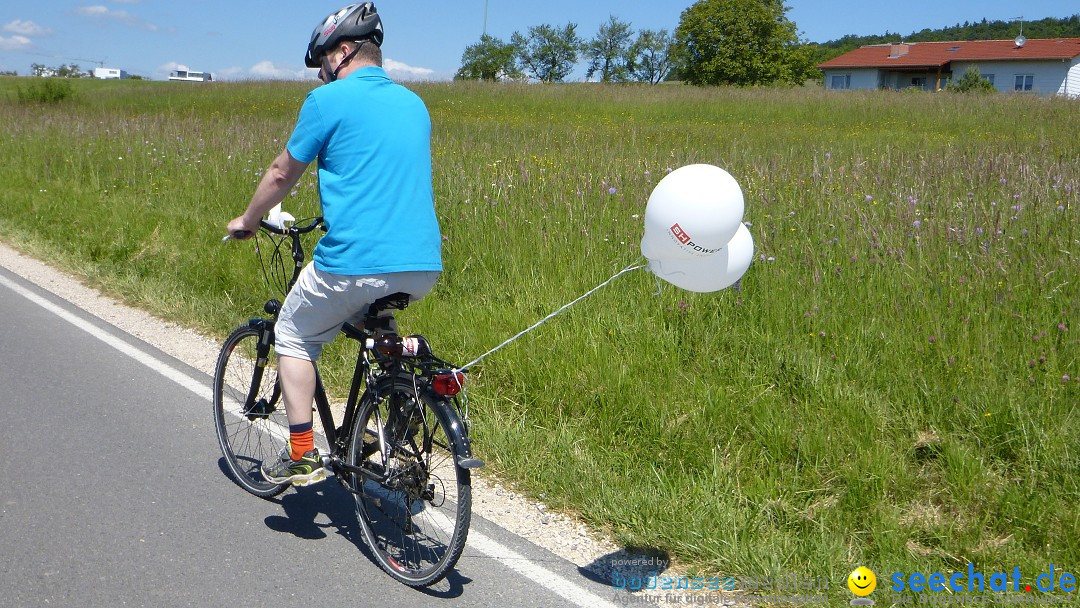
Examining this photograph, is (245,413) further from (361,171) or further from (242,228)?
(361,171)

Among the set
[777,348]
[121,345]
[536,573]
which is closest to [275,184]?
[536,573]

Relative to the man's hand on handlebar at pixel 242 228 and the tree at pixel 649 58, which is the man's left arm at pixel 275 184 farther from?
the tree at pixel 649 58

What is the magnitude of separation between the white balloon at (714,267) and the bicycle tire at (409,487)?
3.54 feet

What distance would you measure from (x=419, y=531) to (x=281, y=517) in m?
0.80

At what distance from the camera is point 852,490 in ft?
12.4

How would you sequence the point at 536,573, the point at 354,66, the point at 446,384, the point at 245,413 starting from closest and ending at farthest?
the point at 446,384
the point at 354,66
the point at 536,573
the point at 245,413

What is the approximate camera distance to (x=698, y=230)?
129 inches

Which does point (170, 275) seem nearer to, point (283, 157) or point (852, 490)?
point (283, 157)

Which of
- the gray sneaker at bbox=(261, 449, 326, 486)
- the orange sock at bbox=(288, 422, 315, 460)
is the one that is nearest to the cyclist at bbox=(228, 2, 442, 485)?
the orange sock at bbox=(288, 422, 315, 460)

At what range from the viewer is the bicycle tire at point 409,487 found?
10.9 ft

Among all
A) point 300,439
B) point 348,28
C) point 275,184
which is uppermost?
point 348,28

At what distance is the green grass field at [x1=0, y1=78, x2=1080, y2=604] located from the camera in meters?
3.66

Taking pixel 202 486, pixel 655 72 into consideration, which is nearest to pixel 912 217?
pixel 202 486

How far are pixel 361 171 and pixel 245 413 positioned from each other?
1.67 metres
